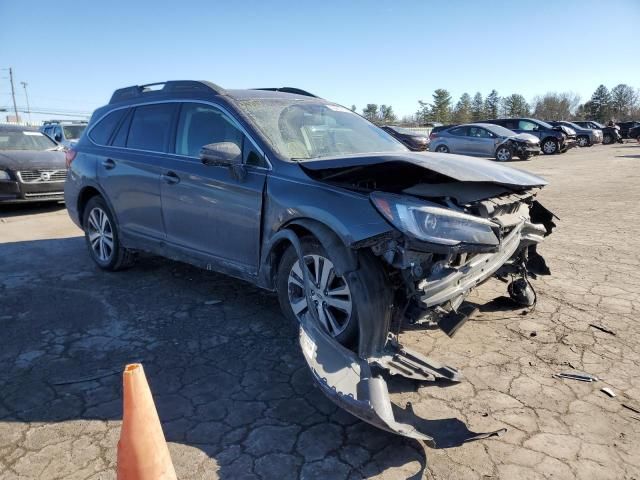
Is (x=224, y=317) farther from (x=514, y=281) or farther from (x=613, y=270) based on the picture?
(x=613, y=270)

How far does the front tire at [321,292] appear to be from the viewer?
324 centimetres

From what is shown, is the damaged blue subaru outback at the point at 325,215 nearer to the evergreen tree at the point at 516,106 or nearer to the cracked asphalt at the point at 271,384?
the cracked asphalt at the point at 271,384

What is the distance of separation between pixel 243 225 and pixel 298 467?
78.2 inches

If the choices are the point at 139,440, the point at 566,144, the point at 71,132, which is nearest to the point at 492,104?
the point at 566,144

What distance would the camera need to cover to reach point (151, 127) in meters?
5.00

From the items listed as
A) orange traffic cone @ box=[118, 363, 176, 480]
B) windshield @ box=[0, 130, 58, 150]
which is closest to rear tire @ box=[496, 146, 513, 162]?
windshield @ box=[0, 130, 58, 150]

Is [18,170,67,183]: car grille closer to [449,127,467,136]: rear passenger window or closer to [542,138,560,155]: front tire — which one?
[449,127,467,136]: rear passenger window

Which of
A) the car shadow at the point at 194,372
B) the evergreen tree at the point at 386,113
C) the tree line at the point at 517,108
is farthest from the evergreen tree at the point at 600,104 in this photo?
the car shadow at the point at 194,372

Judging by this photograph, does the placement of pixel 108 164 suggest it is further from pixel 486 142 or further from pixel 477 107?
pixel 477 107

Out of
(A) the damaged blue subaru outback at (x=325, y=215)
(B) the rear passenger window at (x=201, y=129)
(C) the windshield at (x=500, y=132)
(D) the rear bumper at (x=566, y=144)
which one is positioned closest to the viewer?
(A) the damaged blue subaru outback at (x=325, y=215)

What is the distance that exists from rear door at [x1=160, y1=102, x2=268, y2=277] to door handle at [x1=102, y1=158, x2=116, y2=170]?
1031 mm

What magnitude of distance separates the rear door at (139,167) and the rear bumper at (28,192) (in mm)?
5234

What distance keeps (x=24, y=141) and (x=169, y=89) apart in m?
7.87

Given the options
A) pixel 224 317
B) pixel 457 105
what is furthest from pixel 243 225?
pixel 457 105
